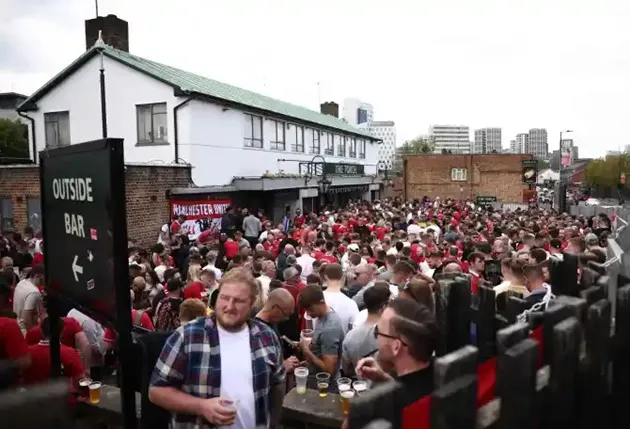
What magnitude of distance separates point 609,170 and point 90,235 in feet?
256

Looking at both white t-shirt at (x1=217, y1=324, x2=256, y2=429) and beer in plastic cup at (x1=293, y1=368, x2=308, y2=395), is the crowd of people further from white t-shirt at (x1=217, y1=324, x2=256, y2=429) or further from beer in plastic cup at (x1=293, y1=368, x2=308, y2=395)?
beer in plastic cup at (x1=293, y1=368, x2=308, y2=395)

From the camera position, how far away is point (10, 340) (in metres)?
3.98

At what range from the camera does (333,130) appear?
1310 inches

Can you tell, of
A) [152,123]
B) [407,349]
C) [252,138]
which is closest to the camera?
[407,349]

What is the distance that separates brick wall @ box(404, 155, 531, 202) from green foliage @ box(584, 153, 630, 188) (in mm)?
27571

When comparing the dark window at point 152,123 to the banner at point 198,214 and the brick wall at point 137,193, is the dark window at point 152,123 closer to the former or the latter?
the brick wall at point 137,193

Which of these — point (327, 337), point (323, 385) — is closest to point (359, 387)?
point (323, 385)

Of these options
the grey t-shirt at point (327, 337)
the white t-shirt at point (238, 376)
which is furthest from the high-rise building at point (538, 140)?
the white t-shirt at point (238, 376)

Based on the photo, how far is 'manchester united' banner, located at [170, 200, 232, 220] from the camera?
16922mm

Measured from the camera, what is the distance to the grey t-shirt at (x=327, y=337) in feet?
16.1

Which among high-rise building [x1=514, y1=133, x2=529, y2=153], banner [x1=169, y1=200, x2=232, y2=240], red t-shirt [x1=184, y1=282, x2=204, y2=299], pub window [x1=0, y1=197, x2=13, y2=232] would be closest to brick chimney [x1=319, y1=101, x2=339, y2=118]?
banner [x1=169, y1=200, x2=232, y2=240]

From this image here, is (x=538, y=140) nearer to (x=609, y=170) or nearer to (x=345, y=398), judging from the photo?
(x=609, y=170)

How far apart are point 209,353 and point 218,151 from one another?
17.4 meters

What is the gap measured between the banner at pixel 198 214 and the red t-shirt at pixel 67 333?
1103 centimetres
